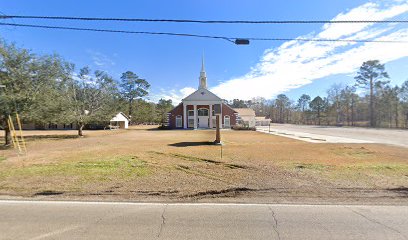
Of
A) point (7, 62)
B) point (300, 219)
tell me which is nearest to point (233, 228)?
point (300, 219)

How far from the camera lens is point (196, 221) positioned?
4.29 meters

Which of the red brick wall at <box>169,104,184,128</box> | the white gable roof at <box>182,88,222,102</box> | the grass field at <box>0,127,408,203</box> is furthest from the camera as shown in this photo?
the red brick wall at <box>169,104,184,128</box>

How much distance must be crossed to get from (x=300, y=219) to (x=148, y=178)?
16.7ft

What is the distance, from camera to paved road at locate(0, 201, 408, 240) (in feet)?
12.3

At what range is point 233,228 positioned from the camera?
3990 millimetres

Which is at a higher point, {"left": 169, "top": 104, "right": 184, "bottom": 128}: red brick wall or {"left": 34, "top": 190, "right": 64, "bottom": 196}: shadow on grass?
{"left": 169, "top": 104, "right": 184, "bottom": 128}: red brick wall

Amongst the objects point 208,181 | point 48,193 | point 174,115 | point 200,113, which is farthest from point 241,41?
point 174,115

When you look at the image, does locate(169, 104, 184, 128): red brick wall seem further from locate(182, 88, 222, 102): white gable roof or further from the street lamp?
the street lamp

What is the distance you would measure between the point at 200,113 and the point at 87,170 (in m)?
39.3

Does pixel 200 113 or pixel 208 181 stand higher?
pixel 200 113

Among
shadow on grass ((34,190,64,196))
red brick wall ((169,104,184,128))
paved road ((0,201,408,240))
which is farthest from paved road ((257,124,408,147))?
shadow on grass ((34,190,64,196))

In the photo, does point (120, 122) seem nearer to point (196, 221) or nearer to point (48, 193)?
point (48, 193)

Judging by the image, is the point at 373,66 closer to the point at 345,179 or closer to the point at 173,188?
the point at 345,179

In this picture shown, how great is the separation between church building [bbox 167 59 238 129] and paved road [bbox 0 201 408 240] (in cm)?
3922
